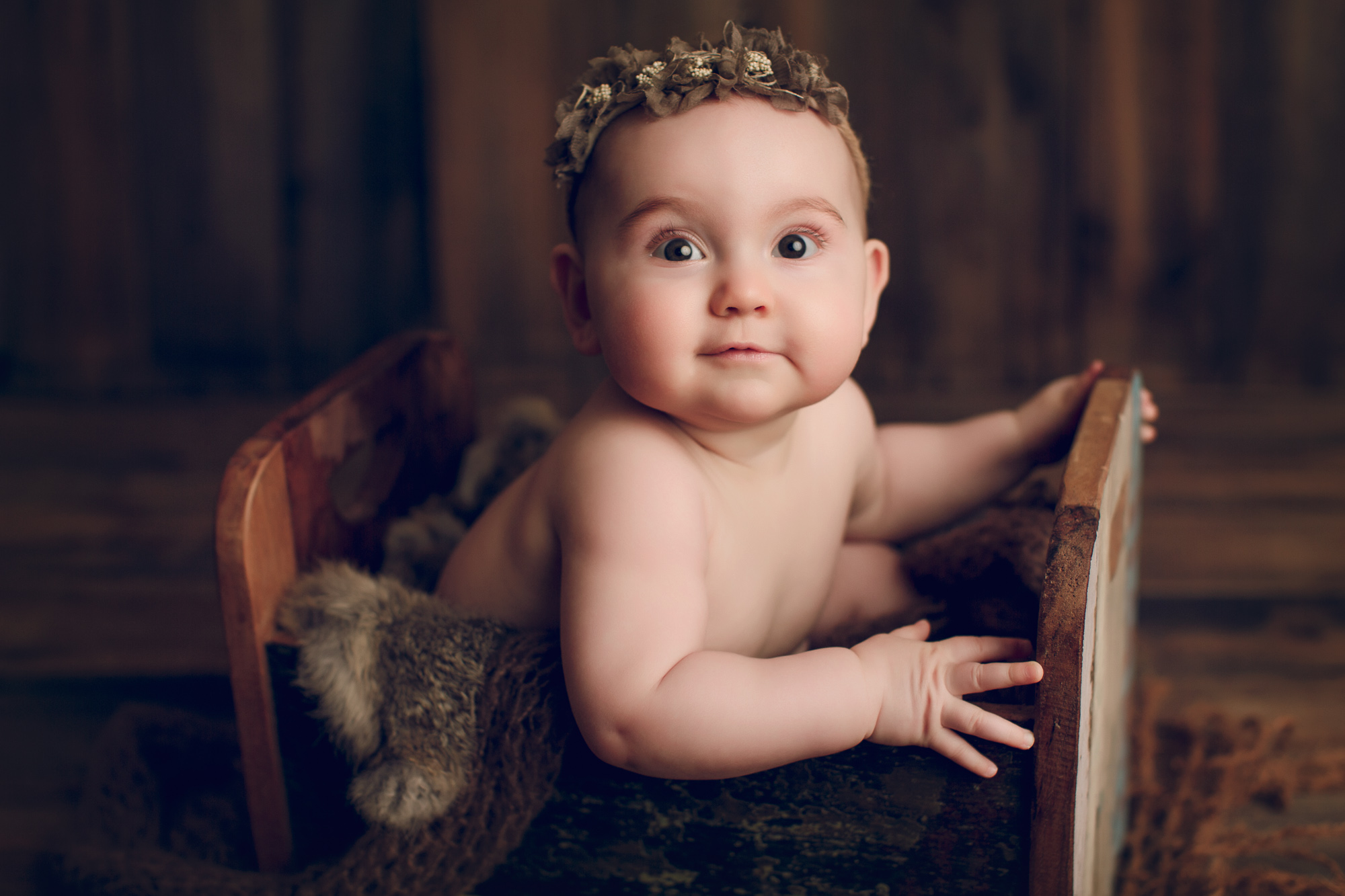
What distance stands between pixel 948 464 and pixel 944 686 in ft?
1.32

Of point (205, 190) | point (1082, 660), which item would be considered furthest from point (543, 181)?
point (1082, 660)

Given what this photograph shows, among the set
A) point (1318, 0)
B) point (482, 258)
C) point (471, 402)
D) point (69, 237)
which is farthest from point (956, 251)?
point (69, 237)

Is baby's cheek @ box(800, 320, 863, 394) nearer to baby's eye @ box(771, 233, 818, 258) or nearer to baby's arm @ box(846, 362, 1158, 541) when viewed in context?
baby's eye @ box(771, 233, 818, 258)

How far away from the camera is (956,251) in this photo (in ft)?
6.97

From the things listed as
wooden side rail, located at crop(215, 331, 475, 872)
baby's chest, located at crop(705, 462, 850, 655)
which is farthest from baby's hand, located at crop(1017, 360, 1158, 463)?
wooden side rail, located at crop(215, 331, 475, 872)

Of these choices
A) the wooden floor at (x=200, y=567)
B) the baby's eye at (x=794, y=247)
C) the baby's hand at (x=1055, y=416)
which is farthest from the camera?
the wooden floor at (x=200, y=567)

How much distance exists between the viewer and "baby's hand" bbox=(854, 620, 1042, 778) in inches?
24.1

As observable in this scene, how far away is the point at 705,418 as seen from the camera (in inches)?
27.9

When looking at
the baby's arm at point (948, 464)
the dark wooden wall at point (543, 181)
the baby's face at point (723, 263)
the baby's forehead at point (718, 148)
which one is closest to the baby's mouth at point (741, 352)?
the baby's face at point (723, 263)

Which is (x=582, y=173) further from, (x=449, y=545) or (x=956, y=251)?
(x=956, y=251)

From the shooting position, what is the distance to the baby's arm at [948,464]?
3.26 feet

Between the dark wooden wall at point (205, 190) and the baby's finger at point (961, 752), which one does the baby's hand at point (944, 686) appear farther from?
the dark wooden wall at point (205, 190)

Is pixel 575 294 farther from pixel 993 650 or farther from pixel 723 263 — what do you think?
pixel 993 650

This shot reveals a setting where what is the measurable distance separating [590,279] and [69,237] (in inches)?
77.2
